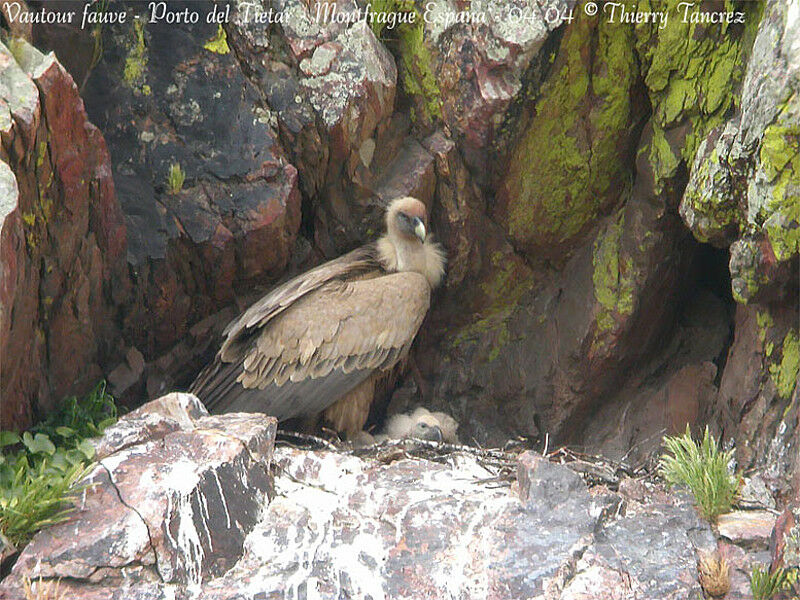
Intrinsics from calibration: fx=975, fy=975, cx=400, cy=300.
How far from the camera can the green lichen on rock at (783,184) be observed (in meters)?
4.49

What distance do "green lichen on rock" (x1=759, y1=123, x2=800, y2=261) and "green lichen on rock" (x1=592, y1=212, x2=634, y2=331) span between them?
196 cm

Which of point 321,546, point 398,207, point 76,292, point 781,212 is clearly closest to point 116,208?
point 76,292

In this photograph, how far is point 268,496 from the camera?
4.59m

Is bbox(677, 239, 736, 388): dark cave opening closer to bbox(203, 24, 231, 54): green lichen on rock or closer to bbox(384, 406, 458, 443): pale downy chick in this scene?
bbox(384, 406, 458, 443): pale downy chick

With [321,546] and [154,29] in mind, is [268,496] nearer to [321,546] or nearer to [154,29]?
[321,546]

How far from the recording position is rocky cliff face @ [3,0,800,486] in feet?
19.1

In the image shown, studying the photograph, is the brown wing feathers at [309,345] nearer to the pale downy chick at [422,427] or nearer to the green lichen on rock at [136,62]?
the pale downy chick at [422,427]

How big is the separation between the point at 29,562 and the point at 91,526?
0.28 metres

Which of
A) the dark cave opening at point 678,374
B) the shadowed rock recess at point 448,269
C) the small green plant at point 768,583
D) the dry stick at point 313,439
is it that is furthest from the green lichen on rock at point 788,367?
the dry stick at point 313,439

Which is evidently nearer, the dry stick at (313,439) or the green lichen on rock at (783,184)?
the green lichen on rock at (783,184)

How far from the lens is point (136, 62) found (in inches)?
247

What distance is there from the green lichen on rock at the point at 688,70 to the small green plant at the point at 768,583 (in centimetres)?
281

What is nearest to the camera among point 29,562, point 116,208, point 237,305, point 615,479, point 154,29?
point 29,562

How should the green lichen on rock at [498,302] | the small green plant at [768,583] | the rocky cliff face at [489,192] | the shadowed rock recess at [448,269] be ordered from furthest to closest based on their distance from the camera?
the green lichen on rock at [498,302] < the rocky cliff face at [489,192] < the shadowed rock recess at [448,269] < the small green plant at [768,583]
